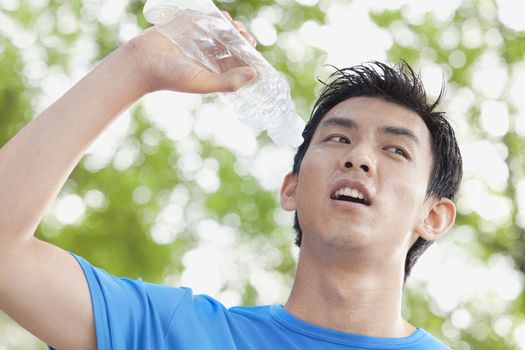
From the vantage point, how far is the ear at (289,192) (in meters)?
2.40

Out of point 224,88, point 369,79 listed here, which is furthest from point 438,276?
point 224,88

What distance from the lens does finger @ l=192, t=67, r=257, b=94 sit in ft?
6.06

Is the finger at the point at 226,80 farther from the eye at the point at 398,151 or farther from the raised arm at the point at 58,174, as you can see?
the eye at the point at 398,151

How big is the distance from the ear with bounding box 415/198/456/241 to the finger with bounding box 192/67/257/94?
2.43 feet

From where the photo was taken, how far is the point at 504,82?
8.28 meters

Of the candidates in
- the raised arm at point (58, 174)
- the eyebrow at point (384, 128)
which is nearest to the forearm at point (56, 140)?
the raised arm at point (58, 174)

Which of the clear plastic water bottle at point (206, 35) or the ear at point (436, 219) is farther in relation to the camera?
the ear at point (436, 219)

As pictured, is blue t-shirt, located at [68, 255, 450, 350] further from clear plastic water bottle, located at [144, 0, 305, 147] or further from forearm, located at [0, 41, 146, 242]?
clear plastic water bottle, located at [144, 0, 305, 147]

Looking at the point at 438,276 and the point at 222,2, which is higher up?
the point at 222,2

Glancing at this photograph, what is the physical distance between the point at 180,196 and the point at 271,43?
165 cm

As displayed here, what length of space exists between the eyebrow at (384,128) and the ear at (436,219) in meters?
0.19

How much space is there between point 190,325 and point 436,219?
0.85 metres

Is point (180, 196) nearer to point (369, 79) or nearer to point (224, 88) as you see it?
point (369, 79)

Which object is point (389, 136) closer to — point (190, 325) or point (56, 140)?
point (190, 325)
